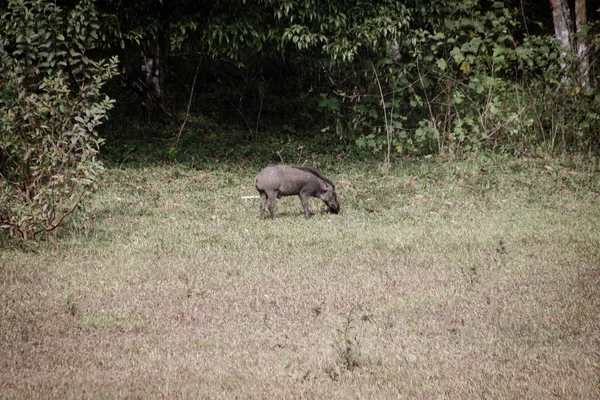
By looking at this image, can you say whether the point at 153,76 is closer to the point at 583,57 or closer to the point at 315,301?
the point at 583,57

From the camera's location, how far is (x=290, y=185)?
964 centimetres

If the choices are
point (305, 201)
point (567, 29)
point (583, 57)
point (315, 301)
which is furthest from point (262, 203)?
point (567, 29)

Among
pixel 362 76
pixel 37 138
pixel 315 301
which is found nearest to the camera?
pixel 315 301

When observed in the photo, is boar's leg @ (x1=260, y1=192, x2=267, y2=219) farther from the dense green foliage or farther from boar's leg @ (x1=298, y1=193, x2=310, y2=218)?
the dense green foliage

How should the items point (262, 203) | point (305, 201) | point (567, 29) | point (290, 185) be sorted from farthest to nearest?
1. point (567, 29)
2. point (305, 201)
3. point (262, 203)
4. point (290, 185)

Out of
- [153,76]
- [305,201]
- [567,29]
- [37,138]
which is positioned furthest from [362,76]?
[37,138]

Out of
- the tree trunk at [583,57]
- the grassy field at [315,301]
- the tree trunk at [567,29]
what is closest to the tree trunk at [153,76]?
the grassy field at [315,301]

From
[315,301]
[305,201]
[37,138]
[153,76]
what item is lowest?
[305,201]

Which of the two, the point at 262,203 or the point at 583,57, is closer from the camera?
the point at 262,203

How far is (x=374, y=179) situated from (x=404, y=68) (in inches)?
123

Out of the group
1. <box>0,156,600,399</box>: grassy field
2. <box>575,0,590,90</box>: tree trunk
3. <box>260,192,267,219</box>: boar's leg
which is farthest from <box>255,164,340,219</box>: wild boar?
<box>575,0,590,90</box>: tree trunk

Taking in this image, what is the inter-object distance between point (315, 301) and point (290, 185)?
3.64 metres

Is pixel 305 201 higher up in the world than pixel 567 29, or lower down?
lower down

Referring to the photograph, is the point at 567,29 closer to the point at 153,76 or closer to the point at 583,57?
the point at 583,57
